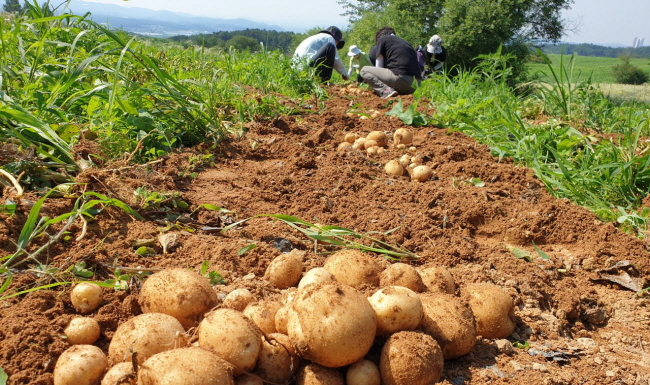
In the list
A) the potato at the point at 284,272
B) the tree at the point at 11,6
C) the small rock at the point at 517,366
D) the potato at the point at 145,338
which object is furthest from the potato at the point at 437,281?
the tree at the point at 11,6

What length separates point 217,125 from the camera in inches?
169

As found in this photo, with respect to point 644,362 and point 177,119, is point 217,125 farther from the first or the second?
point 644,362

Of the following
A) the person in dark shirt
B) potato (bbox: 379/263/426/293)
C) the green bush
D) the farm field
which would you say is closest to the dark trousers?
the person in dark shirt

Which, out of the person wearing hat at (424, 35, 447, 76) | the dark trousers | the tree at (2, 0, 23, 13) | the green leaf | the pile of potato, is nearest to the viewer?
the pile of potato

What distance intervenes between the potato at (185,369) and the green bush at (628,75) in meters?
43.1

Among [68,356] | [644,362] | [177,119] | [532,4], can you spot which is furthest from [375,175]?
[532,4]

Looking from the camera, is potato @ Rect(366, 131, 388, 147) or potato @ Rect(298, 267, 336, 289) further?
potato @ Rect(366, 131, 388, 147)

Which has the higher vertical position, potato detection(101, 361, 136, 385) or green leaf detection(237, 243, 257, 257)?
green leaf detection(237, 243, 257, 257)

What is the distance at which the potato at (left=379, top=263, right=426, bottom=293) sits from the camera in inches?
79.6

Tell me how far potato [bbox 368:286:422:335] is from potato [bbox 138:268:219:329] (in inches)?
23.9

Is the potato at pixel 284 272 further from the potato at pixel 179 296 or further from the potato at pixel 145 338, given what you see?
the potato at pixel 145 338

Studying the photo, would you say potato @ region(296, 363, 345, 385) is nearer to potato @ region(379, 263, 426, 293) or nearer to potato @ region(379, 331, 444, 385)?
potato @ region(379, 331, 444, 385)

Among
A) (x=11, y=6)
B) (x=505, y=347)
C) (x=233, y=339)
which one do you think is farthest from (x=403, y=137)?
(x=11, y=6)

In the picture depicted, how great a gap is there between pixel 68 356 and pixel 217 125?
299 cm
